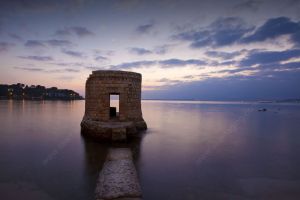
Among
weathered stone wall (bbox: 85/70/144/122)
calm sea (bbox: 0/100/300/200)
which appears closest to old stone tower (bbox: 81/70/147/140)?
weathered stone wall (bbox: 85/70/144/122)

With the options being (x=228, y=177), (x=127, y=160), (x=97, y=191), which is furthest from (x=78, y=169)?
(x=228, y=177)

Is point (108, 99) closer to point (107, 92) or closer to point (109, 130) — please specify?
point (107, 92)

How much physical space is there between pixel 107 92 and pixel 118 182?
854cm

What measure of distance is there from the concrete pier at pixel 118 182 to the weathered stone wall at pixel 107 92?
19.7ft

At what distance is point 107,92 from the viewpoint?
14.2 meters

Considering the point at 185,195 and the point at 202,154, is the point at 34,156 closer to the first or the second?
the point at 185,195

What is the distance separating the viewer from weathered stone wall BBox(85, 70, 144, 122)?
14211 mm

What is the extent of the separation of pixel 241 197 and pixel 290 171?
4076mm

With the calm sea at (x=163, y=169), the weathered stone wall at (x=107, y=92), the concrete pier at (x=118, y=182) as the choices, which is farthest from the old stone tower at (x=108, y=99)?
the concrete pier at (x=118, y=182)

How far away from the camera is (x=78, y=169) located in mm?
8469

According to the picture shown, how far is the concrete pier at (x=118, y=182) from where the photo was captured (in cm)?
572

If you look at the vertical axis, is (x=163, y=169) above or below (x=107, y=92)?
below

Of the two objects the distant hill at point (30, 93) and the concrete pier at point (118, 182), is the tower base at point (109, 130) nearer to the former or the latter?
the concrete pier at point (118, 182)

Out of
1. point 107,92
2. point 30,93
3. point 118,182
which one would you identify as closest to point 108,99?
point 107,92
